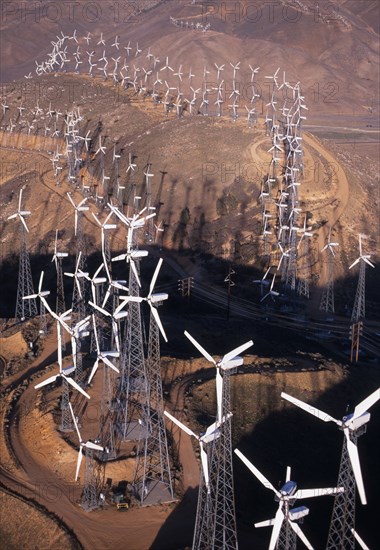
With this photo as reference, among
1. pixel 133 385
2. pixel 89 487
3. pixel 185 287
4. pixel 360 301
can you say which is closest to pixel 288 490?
pixel 89 487

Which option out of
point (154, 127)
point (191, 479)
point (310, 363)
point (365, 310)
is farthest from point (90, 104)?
point (191, 479)

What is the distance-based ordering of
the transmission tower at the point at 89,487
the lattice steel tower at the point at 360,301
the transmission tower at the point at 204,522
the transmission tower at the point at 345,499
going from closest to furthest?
the transmission tower at the point at 345,499 → the transmission tower at the point at 204,522 → the transmission tower at the point at 89,487 → the lattice steel tower at the point at 360,301

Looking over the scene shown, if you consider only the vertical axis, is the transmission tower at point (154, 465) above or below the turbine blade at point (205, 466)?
below

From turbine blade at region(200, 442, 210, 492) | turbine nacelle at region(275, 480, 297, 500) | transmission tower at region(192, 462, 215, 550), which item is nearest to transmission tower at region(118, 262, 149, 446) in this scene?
transmission tower at region(192, 462, 215, 550)

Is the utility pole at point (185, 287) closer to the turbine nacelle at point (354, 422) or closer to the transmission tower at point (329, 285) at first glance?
the transmission tower at point (329, 285)

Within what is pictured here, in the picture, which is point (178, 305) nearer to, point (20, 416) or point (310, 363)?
point (310, 363)

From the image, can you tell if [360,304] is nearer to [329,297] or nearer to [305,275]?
[329,297]

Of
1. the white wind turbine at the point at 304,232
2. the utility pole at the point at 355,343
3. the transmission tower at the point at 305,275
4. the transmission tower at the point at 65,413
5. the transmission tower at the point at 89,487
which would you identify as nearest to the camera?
the transmission tower at the point at 89,487

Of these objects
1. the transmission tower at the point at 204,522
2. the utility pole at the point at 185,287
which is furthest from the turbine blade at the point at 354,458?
the utility pole at the point at 185,287
